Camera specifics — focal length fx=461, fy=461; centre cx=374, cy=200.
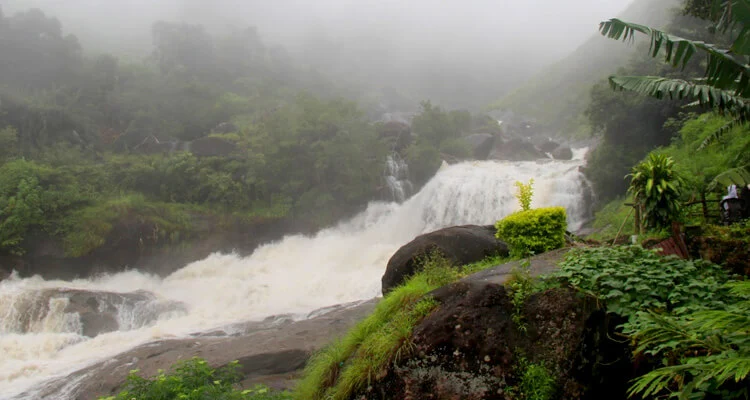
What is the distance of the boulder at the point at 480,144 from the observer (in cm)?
3381

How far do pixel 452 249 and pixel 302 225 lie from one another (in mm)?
15919

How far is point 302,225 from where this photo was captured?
24781mm

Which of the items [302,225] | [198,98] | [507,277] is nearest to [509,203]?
[302,225]

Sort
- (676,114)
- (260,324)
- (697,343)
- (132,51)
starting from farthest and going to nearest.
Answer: (132,51) → (676,114) → (260,324) → (697,343)

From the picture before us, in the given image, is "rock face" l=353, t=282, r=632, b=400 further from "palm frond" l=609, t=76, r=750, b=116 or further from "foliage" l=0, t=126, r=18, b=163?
"foliage" l=0, t=126, r=18, b=163

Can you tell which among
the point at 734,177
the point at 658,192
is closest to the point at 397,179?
the point at 734,177

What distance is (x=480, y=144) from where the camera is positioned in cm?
3425

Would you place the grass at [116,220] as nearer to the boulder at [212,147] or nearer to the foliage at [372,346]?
the boulder at [212,147]

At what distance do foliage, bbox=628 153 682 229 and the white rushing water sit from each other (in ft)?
33.8

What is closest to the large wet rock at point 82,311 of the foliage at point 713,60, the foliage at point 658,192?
the foliage at point 658,192

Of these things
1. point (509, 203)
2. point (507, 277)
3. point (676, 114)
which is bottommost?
point (509, 203)

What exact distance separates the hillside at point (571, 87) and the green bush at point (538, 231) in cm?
3840

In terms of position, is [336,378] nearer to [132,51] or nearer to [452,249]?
[452,249]

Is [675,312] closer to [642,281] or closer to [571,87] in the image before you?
[642,281]
